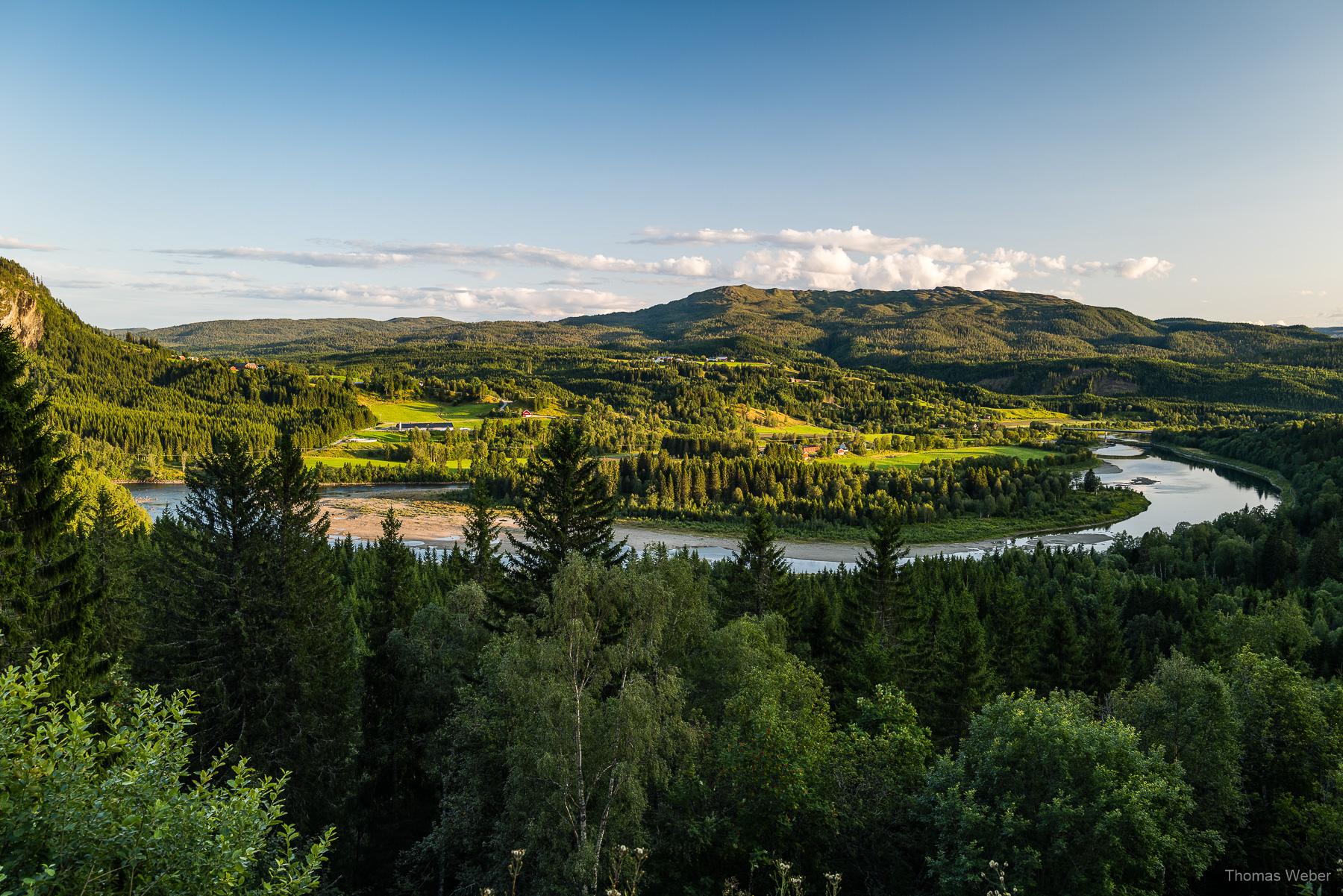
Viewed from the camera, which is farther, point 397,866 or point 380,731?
point 380,731

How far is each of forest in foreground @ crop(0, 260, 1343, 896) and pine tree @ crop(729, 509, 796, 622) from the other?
911 millimetres

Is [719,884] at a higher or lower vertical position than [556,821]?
lower

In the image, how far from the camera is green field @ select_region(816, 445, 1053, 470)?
14038 centimetres

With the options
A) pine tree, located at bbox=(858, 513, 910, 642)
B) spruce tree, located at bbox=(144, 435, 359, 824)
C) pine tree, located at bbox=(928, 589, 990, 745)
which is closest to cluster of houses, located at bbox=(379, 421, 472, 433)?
pine tree, located at bbox=(858, 513, 910, 642)

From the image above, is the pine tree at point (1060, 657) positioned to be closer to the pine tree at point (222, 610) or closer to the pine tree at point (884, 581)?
the pine tree at point (884, 581)

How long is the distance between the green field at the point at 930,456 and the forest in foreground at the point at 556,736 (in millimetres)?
105900

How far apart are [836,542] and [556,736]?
87.3 m

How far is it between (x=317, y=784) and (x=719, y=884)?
13.8 metres

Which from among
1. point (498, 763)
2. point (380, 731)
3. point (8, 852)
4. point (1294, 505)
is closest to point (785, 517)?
point (1294, 505)

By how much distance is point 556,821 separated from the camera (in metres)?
15.4

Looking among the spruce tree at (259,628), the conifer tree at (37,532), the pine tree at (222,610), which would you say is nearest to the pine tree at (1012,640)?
the spruce tree at (259,628)

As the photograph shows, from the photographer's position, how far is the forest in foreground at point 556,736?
8.04 metres

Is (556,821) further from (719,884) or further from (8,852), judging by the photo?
(8,852)

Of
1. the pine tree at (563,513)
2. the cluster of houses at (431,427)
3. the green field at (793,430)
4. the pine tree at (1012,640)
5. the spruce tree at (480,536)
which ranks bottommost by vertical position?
the pine tree at (1012,640)
